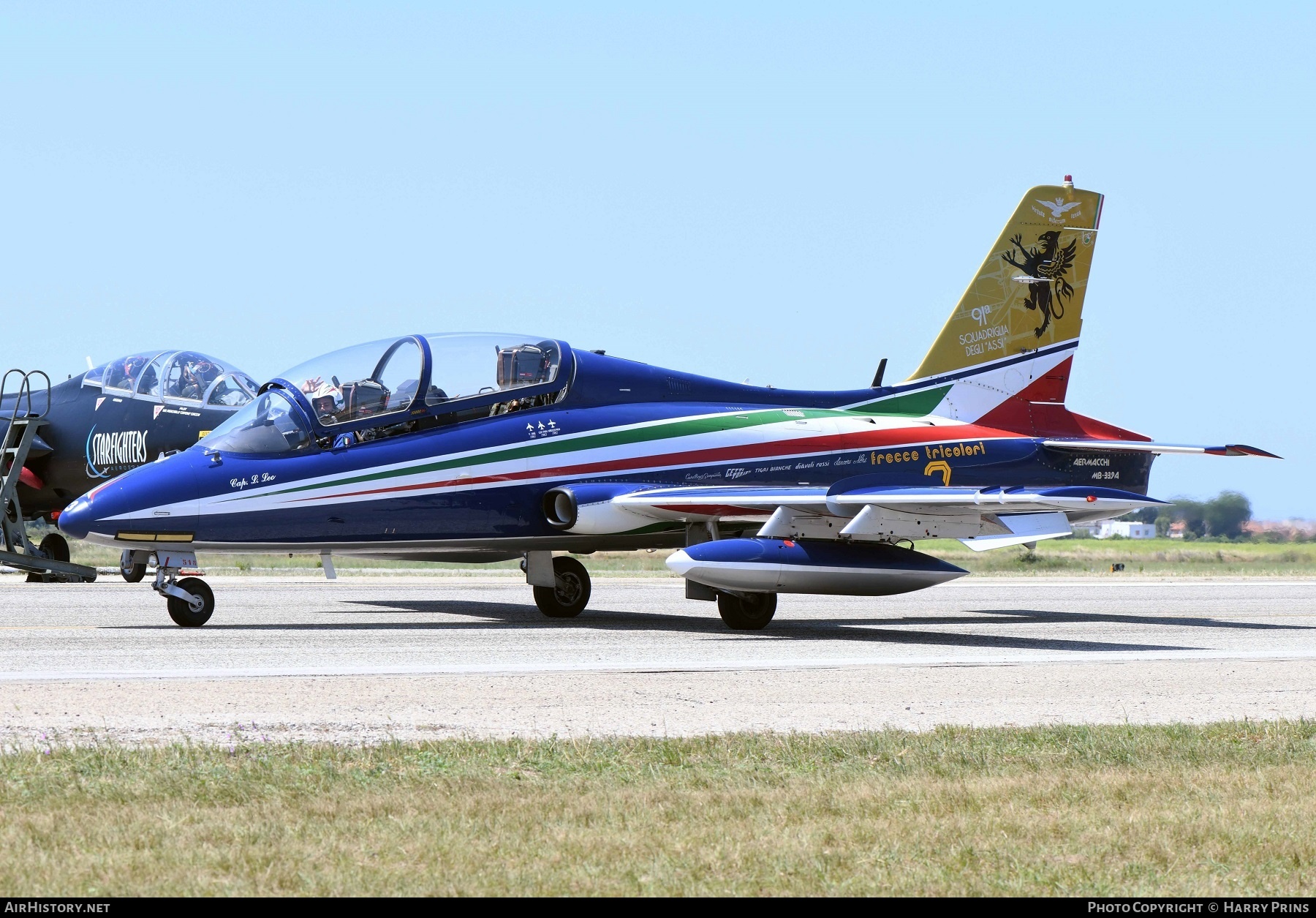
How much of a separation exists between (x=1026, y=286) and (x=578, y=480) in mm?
7139

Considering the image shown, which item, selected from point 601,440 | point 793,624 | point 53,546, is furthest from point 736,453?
point 53,546

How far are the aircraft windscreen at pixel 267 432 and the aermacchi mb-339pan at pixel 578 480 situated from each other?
0.02 meters

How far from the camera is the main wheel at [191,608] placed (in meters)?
14.3

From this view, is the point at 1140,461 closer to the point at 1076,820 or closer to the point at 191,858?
the point at 1076,820

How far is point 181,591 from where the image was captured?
14.3 metres

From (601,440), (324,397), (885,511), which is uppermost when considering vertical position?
(324,397)

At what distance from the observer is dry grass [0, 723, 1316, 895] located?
4734 mm

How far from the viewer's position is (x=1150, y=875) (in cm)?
485

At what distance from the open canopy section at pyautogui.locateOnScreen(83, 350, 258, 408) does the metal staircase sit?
172cm

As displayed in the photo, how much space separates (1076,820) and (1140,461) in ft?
46.4

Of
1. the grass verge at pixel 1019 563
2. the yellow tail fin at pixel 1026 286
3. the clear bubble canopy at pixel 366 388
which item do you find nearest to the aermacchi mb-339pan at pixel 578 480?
the clear bubble canopy at pixel 366 388

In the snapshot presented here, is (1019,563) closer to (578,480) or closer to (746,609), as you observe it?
(746,609)

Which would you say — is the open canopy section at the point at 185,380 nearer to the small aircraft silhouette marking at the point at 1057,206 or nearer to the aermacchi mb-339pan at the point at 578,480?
the aermacchi mb-339pan at the point at 578,480

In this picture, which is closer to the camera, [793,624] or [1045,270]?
[793,624]
